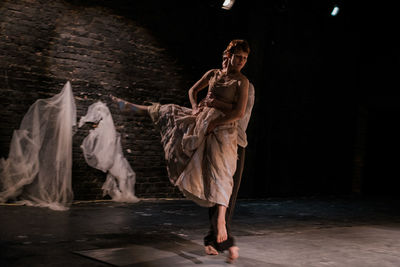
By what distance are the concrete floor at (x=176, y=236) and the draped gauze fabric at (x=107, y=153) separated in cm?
28

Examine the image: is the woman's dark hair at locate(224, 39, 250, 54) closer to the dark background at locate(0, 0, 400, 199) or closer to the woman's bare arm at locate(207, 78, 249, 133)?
the woman's bare arm at locate(207, 78, 249, 133)

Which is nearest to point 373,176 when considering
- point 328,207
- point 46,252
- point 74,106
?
point 328,207

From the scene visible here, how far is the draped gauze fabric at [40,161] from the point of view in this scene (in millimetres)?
5754

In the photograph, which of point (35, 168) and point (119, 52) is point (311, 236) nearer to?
point (35, 168)

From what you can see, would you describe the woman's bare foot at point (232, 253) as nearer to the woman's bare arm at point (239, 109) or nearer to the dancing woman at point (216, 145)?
the dancing woman at point (216, 145)

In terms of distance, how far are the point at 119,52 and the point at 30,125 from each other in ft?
6.16

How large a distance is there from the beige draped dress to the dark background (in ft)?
11.1

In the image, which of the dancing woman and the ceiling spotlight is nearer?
the dancing woman

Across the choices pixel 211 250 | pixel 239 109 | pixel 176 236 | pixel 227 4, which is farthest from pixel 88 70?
pixel 211 250

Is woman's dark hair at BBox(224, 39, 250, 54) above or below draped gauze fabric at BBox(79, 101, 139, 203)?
above

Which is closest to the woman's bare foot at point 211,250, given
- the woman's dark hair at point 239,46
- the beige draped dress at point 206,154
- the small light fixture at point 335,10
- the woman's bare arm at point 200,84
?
the beige draped dress at point 206,154

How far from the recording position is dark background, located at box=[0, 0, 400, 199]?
645 centimetres

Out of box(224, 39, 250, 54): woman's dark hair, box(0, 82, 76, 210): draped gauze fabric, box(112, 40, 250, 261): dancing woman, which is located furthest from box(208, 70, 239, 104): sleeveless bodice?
box(0, 82, 76, 210): draped gauze fabric

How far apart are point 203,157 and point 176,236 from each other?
131 cm
